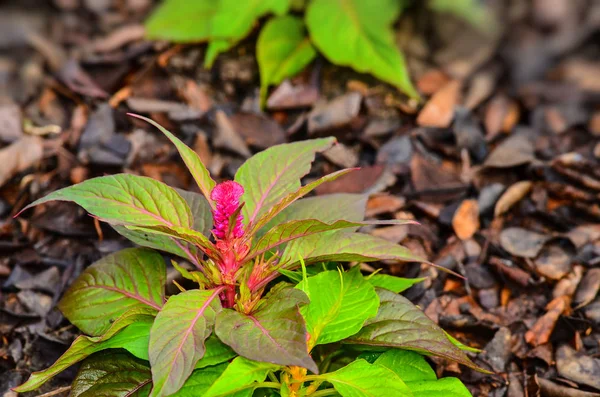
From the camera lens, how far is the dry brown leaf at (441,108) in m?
3.29

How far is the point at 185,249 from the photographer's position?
7.05 ft

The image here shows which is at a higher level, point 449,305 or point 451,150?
point 451,150

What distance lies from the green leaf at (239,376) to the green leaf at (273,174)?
1.64 ft

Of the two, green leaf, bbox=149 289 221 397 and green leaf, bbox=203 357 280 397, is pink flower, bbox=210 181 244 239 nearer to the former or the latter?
green leaf, bbox=149 289 221 397

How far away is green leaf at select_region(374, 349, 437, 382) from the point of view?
205cm

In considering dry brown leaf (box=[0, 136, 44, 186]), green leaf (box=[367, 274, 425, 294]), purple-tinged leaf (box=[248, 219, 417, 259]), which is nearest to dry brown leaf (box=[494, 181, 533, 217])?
green leaf (box=[367, 274, 425, 294])

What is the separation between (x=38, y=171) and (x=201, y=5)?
1279mm

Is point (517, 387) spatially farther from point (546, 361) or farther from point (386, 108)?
point (386, 108)

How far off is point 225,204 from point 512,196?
1.57 metres

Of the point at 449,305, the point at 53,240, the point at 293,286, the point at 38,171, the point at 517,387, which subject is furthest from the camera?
the point at 38,171

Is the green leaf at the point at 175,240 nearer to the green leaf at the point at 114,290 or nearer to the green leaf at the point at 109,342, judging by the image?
the green leaf at the point at 114,290

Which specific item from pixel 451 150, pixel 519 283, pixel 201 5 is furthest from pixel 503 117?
pixel 201 5

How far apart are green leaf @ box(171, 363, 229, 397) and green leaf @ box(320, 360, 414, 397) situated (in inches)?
12.8

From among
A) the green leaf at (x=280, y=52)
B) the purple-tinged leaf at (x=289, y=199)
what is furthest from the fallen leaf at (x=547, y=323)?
the green leaf at (x=280, y=52)
